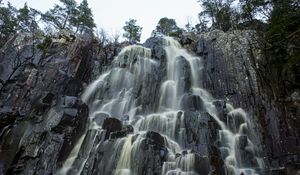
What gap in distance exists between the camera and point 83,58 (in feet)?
84.6

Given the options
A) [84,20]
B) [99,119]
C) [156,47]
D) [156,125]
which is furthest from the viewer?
[84,20]

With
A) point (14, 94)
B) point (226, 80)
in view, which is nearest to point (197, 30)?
point (226, 80)

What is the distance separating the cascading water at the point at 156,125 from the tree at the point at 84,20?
42.1ft

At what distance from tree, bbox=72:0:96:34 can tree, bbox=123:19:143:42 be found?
4.57 m

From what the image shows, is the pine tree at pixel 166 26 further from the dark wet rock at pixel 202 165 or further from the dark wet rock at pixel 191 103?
the dark wet rock at pixel 202 165

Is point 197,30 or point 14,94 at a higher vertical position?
point 197,30

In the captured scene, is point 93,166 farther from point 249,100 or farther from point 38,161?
point 249,100

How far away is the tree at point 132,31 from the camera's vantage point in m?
38.1

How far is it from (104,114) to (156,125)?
151 inches

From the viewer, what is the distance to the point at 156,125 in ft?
53.7

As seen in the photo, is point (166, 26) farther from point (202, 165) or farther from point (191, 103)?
point (202, 165)

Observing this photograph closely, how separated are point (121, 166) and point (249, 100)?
11101 mm

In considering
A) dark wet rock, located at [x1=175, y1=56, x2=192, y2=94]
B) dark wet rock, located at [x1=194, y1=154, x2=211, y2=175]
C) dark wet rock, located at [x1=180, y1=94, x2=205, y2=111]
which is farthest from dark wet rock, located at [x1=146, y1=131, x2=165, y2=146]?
dark wet rock, located at [x1=175, y1=56, x2=192, y2=94]

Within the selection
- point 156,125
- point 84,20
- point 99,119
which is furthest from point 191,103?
point 84,20
